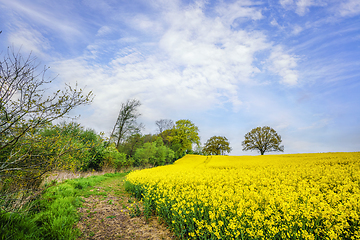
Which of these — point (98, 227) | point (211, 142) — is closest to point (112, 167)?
point (98, 227)

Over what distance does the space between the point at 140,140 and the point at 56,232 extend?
29426mm

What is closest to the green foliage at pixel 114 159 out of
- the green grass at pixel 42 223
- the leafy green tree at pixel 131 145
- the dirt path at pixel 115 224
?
the leafy green tree at pixel 131 145

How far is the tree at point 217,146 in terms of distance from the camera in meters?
46.8

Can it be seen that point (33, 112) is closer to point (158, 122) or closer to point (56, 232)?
point (56, 232)

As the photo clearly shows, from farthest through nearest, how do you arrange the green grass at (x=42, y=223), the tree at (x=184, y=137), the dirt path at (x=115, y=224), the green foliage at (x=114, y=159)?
1. the tree at (x=184, y=137)
2. the green foliage at (x=114, y=159)
3. the dirt path at (x=115, y=224)
4. the green grass at (x=42, y=223)

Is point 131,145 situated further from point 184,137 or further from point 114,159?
point 184,137

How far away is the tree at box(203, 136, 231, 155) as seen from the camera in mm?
46825

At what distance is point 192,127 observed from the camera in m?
42.8

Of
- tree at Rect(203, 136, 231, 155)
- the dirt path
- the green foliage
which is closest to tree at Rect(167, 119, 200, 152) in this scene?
tree at Rect(203, 136, 231, 155)

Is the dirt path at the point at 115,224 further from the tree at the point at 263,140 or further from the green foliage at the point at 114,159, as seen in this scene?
the tree at the point at 263,140

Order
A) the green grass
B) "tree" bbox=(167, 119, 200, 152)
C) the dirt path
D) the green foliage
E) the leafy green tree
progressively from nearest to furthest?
the green grass → the dirt path → the green foliage → the leafy green tree → "tree" bbox=(167, 119, 200, 152)

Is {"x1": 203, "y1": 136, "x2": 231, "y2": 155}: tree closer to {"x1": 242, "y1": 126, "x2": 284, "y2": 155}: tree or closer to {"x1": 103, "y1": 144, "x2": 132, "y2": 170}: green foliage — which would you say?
{"x1": 242, "y1": 126, "x2": 284, "y2": 155}: tree

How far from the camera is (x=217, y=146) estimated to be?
1854 inches

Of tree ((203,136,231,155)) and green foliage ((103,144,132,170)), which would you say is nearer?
green foliage ((103,144,132,170))
